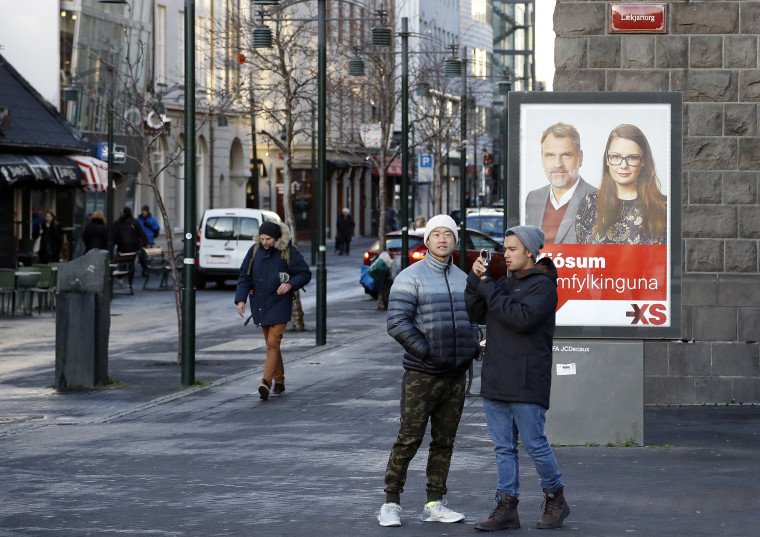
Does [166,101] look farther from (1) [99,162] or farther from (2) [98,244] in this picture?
(2) [98,244]

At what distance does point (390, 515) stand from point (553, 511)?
34.7 inches

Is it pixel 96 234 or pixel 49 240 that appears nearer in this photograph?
pixel 96 234

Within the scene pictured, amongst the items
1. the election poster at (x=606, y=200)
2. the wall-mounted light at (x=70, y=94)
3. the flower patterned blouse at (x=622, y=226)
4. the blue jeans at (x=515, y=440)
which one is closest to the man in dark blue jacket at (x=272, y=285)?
the election poster at (x=606, y=200)

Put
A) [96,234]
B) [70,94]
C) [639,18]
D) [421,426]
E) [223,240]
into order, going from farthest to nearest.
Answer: [70,94] < [223,240] < [96,234] < [639,18] < [421,426]

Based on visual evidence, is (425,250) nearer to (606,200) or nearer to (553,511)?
(606,200)

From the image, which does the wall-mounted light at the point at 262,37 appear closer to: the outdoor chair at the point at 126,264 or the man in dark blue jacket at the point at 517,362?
the outdoor chair at the point at 126,264

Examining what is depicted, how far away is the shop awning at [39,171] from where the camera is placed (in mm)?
34781

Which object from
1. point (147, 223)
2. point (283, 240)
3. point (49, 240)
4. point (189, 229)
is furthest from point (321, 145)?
point (147, 223)

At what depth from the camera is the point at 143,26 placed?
47250mm

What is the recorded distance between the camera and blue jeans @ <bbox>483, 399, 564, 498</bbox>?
8445mm

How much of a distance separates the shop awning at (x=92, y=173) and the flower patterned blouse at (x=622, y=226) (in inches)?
1112

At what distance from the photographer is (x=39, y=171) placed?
36.2 meters

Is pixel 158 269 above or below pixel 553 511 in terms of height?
above

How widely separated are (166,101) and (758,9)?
126 ft
